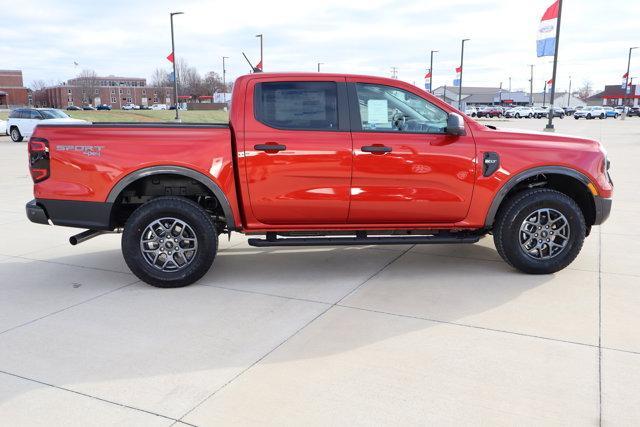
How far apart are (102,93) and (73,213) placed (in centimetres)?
14928

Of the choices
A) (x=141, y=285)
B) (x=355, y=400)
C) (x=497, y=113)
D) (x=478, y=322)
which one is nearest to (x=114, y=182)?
(x=141, y=285)

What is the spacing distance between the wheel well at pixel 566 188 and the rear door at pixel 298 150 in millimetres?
1663

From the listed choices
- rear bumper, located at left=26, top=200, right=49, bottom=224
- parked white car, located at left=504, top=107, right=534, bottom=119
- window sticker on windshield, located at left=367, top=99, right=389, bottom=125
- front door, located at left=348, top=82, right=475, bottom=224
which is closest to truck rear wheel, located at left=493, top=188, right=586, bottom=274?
front door, located at left=348, top=82, right=475, bottom=224

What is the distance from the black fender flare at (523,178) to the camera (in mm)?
4988

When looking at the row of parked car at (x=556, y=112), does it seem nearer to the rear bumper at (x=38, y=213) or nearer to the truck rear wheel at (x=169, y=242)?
the truck rear wheel at (x=169, y=242)

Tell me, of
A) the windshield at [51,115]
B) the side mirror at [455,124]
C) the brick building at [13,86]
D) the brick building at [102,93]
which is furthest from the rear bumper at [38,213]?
the brick building at [102,93]

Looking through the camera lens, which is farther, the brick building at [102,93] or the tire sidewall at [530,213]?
the brick building at [102,93]

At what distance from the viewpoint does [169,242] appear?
16.0 ft

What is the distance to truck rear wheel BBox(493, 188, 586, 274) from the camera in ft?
16.6

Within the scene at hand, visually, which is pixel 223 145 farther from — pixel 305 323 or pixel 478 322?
pixel 478 322

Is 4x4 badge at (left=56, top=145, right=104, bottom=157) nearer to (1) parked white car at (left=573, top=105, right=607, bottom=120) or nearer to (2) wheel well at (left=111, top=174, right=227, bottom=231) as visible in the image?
(2) wheel well at (left=111, top=174, right=227, bottom=231)

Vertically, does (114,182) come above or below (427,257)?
above

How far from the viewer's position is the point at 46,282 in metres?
5.11

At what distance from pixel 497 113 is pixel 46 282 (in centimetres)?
6872
